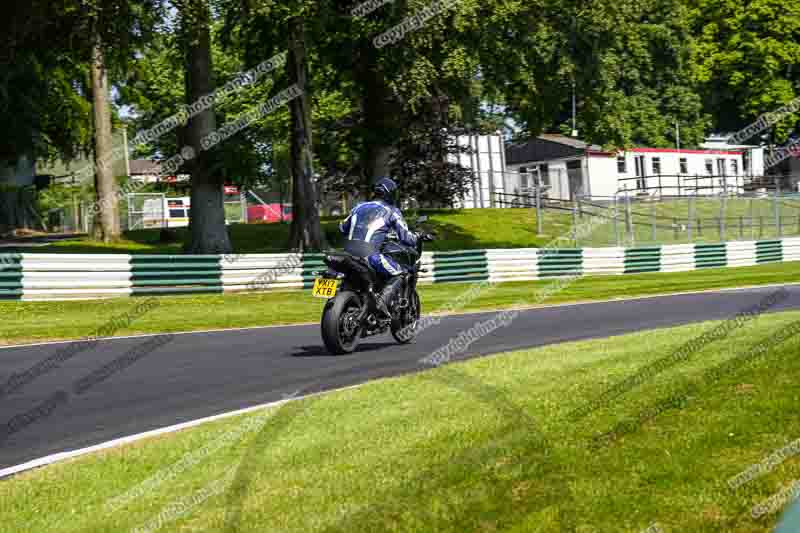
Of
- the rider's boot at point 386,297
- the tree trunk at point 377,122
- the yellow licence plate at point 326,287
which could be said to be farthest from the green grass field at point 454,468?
the tree trunk at point 377,122

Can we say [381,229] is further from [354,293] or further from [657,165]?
[657,165]

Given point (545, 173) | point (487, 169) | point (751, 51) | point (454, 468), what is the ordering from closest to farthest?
1. point (454, 468)
2. point (487, 169)
3. point (545, 173)
4. point (751, 51)

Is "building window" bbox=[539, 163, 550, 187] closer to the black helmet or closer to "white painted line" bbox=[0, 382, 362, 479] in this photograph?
the black helmet

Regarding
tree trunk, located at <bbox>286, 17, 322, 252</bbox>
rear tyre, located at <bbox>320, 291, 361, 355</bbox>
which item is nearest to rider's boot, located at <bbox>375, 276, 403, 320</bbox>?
rear tyre, located at <bbox>320, 291, 361, 355</bbox>

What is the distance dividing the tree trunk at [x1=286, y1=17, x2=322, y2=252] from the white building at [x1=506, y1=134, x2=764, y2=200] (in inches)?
892

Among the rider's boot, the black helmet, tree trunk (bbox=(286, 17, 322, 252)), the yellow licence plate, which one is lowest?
the rider's boot

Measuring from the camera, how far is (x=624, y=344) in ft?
33.4

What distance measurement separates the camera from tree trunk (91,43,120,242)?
30.1m

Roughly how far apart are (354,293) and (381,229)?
777 mm

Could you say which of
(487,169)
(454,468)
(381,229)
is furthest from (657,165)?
(454,468)

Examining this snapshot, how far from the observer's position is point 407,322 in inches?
485

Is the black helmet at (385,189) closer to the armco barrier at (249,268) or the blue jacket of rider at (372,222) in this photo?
the blue jacket of rider at (372,222)

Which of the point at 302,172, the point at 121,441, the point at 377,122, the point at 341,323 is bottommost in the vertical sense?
the point at 121,441

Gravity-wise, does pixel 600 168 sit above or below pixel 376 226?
above
